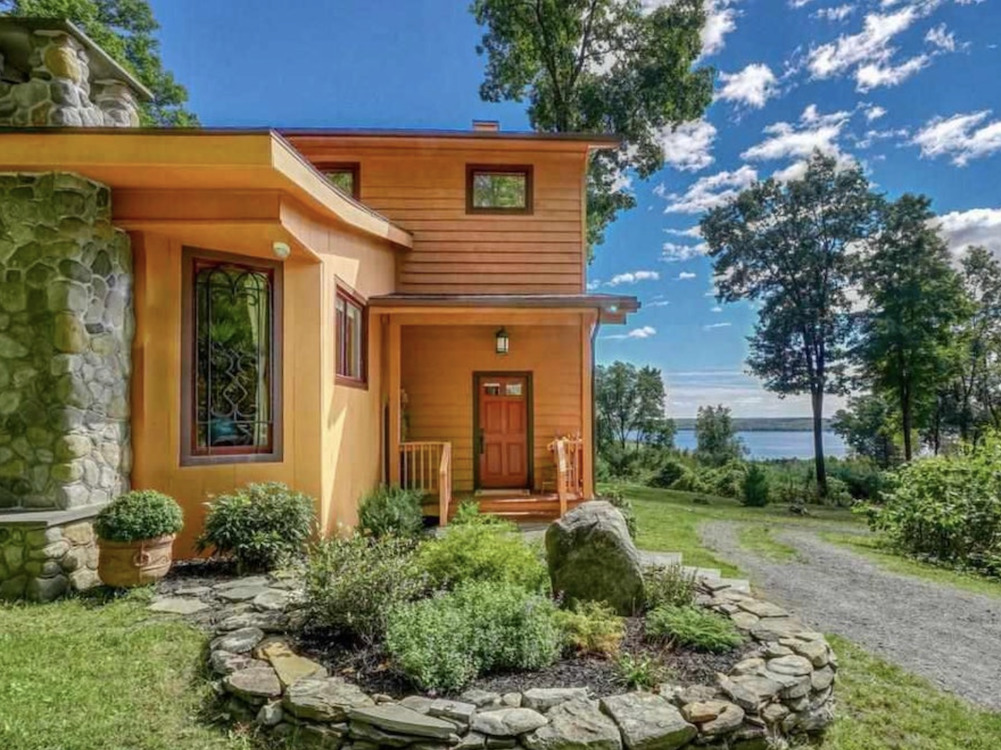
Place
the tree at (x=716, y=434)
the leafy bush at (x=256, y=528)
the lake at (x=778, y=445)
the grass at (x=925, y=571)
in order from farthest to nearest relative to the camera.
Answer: the lake at (x=778, y=445), the tree at (x=716, y=434), the grass at (x=925, y=571), the leafy bush at (x=256, y=528)

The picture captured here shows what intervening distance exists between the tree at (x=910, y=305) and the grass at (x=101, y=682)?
2041cm

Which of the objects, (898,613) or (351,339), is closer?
(898,613)

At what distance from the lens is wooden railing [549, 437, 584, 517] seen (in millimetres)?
7785

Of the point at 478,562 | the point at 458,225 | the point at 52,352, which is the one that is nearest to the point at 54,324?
the point at 52,352

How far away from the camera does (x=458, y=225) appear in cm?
933

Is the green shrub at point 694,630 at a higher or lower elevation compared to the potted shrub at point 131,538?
lower

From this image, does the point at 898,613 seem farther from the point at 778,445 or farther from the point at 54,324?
the point at 778,445

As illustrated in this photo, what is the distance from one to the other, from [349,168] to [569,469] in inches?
238

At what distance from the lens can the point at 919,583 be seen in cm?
628

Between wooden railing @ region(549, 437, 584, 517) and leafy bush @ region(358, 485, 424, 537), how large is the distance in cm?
199

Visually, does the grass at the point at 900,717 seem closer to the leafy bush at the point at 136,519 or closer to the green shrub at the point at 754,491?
the leafy bush at the point at 136,519

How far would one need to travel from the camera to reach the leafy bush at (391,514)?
6549 millimetres

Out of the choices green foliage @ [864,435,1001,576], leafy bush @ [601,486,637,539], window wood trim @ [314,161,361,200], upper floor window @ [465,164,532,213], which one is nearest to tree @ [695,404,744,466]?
green foliage @ [864,435,1001,576]

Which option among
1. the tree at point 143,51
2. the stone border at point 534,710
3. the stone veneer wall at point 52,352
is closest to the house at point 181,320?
the stone veneer wall at point 52,352
